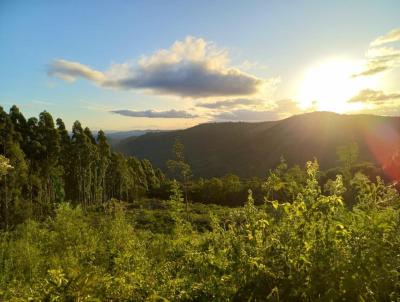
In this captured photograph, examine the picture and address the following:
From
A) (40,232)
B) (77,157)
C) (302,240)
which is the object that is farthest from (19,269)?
(77,157)

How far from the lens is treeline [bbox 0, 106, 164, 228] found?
44062 millimetres

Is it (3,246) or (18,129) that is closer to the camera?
(3,246)

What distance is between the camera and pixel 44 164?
51.2 m

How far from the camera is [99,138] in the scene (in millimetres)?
64875

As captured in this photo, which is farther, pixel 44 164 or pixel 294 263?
pixel 44 164

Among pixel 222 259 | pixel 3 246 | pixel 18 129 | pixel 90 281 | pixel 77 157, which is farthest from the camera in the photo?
pixel 77 157

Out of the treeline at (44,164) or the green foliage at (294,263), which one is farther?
the treeline at (44,164)

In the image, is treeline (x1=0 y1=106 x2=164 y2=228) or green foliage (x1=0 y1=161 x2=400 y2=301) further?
treeline (x1=0 y1=106 x2=164 y2=228)

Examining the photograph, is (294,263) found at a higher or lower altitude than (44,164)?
higher

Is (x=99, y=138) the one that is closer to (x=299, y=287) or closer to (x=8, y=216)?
(x=8, y=216)

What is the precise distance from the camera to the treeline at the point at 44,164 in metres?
44.1

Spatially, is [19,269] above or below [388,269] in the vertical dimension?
below

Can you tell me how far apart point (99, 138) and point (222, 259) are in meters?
62.6

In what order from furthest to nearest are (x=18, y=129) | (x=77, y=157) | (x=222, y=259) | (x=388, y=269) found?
1. (x=77, y=157)
2. (x=18, y=129)
3. (x=222, y=259)
4. (x=388, y=269)
